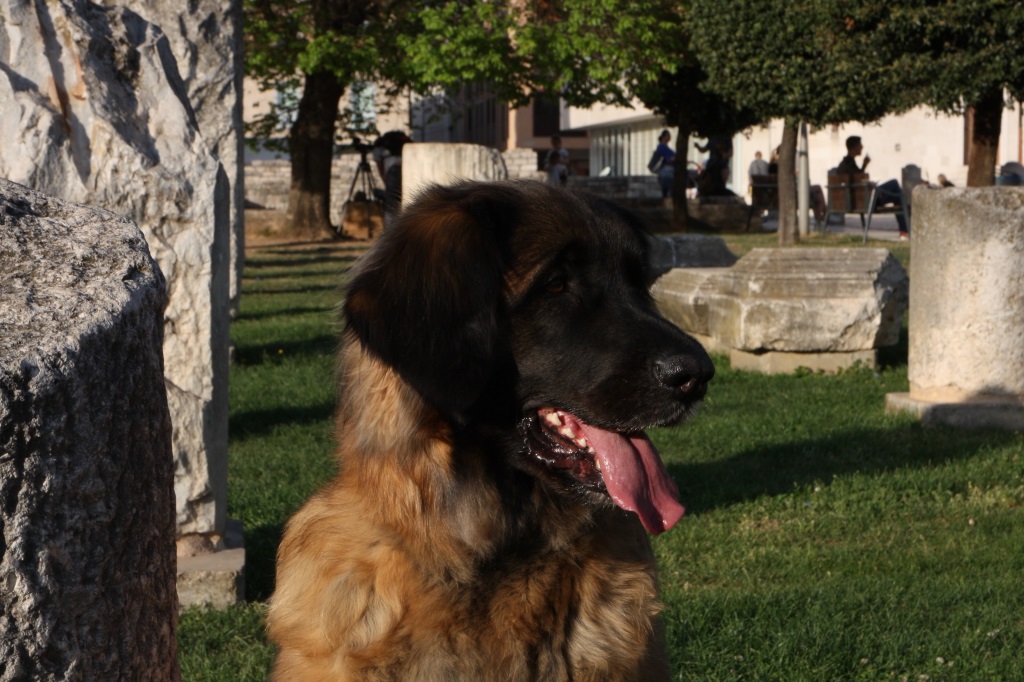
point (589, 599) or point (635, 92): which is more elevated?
point (635, 92)

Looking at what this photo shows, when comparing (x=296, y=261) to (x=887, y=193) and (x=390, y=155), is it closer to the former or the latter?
(x=390, y=155)

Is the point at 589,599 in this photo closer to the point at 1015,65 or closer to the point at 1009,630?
the point at 1009,630

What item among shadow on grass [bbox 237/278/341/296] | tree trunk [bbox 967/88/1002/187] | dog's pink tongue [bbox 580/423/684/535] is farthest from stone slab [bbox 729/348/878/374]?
tree trunk [bbox 967/88/1002/187]

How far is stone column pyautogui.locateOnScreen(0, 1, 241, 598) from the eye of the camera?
508 cm

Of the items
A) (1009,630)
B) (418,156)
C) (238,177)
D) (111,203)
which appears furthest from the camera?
(238,177)

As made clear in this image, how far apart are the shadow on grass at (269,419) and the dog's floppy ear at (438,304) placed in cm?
588

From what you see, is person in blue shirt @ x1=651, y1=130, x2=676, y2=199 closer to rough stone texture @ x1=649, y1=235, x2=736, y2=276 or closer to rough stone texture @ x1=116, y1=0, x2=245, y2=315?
rough stone texture @ x1=649, y1=235, x2=736, y2=276

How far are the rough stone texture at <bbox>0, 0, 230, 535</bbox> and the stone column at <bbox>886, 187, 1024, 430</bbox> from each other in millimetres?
5001

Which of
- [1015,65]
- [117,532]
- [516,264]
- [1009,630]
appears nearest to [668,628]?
[1009,630]

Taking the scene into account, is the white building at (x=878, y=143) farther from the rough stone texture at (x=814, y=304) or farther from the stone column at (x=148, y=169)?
the stone column at (x=148, y=169)

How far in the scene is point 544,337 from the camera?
113 inches

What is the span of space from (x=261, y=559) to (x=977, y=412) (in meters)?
5.04

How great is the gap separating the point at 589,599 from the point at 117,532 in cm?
132

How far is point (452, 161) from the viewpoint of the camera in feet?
32.0
